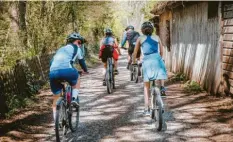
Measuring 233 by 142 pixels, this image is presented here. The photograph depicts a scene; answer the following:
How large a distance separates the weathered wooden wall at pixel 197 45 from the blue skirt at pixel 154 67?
3605 mm

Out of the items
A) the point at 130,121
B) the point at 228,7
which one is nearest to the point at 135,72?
the point at 228,7

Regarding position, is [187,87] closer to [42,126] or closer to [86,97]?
[86,97]

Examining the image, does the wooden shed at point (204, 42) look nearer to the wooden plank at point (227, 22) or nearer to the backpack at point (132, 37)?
the wooden plank at point (227, 22)

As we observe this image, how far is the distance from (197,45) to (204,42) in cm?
88

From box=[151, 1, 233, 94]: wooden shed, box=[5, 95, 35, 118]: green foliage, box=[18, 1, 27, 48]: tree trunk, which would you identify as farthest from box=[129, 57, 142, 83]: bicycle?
box=[18, 1, 27, 48]: tree trunk

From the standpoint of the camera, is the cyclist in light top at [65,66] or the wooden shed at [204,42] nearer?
the cyclist in light top at [65,66]

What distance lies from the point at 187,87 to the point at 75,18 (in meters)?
15.7

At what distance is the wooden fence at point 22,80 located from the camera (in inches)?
378

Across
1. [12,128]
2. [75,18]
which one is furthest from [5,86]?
[75,18]

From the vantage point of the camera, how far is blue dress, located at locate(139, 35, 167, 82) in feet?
23.5

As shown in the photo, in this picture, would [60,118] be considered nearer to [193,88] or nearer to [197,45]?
[193,88]

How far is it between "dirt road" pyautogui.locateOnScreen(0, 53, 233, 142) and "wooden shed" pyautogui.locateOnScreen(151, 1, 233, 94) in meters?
0.77

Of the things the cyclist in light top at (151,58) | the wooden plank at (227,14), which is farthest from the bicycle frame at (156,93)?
the wooden plank at (227,14)

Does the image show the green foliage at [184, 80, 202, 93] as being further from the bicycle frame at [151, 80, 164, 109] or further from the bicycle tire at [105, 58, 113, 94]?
the bicycle frame at [151, 80, 164, 109]
